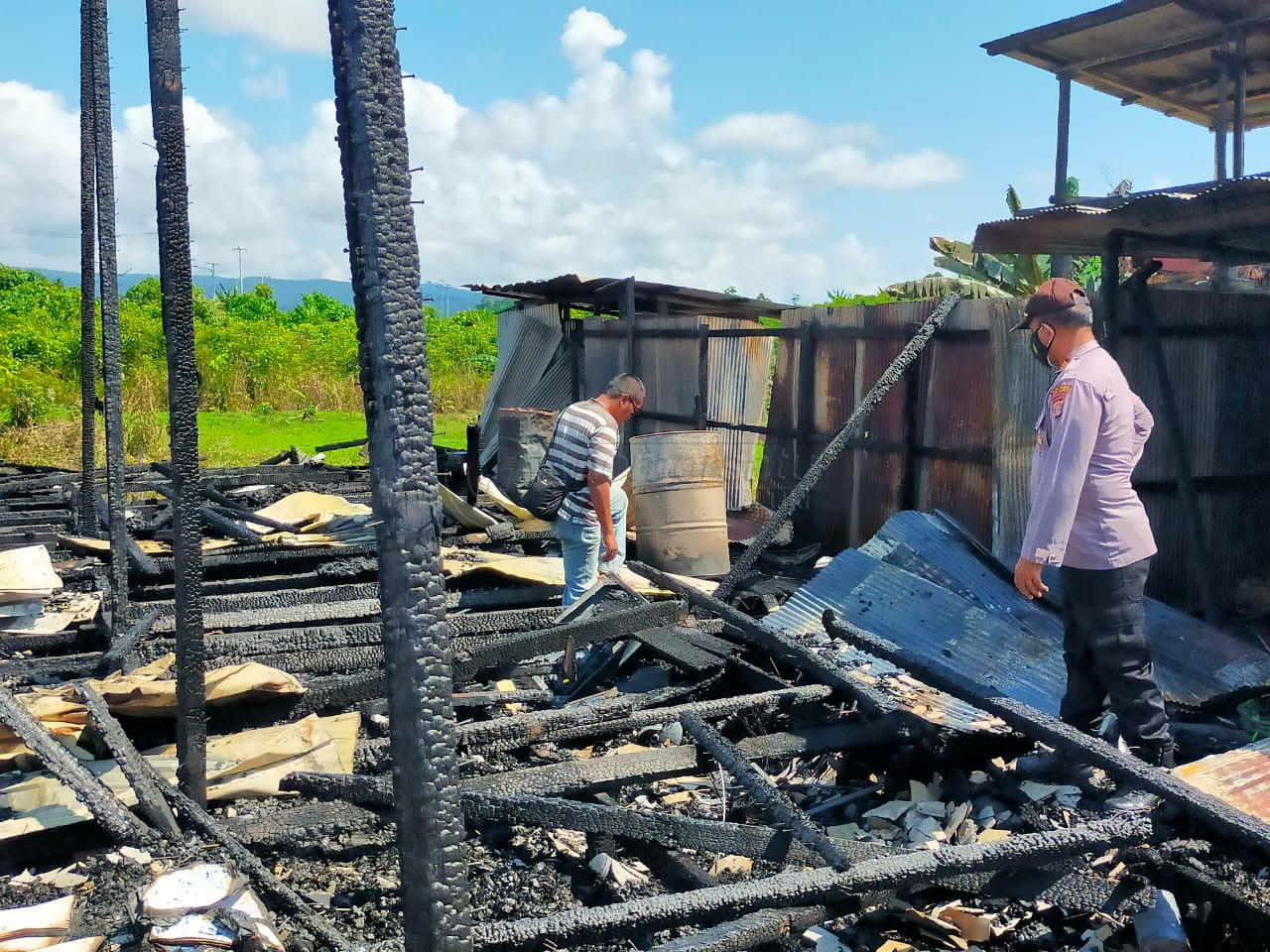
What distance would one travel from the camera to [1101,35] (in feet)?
26.3

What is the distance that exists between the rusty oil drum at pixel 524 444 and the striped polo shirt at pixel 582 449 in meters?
3.99

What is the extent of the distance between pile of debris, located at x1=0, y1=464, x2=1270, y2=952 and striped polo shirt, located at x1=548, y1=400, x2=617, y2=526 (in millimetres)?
509

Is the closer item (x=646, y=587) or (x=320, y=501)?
(x=646, y=587)

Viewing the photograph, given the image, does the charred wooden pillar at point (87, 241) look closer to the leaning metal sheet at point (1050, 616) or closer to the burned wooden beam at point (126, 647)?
the burned wooden beam at point (126, 647)

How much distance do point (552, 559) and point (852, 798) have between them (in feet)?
11.7

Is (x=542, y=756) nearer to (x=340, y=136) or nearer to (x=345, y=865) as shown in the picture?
(x=345, y=865)

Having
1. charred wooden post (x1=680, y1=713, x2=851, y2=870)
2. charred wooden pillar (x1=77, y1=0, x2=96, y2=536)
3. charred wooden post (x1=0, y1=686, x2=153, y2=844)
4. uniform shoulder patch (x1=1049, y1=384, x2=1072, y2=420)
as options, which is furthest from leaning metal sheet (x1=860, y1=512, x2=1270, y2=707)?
charred wooden pillar (x1=77, y1=0, x2=96, y2=536)

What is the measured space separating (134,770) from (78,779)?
19 centimetres

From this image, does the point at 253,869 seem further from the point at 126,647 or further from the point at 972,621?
the point at 972,621

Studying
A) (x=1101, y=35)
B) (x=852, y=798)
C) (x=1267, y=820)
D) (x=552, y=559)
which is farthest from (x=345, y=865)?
(x=1101, y=35)

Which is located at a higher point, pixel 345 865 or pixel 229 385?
pixel 229 385

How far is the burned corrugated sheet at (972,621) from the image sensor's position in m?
5.16

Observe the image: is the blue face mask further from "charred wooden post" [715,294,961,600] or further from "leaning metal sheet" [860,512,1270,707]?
"charred wooden post" [715,294,961,600]

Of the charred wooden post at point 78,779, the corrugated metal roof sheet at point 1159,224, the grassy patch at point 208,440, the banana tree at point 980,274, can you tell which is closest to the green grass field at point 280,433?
the grassy patch at point 208,440
